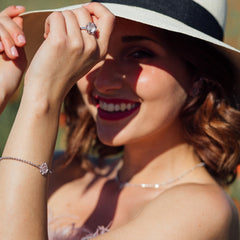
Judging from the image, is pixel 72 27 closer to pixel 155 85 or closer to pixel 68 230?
pixel 155 85

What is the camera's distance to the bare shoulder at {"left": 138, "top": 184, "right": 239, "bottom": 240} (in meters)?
1.85

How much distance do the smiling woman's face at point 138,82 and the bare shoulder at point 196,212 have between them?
0.36m

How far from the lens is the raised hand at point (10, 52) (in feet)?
6.64

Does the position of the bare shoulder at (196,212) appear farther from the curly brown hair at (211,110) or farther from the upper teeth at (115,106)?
the upper teeth at (115,106)

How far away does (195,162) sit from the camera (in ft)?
7.79

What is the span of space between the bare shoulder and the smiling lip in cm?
44

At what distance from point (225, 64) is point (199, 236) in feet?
2.87

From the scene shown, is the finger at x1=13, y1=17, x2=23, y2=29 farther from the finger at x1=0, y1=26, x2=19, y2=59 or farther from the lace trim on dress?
the lace trim on dress

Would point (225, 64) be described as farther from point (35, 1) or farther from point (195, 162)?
point (35, 1)

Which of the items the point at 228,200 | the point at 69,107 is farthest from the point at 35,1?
the point at 228,200

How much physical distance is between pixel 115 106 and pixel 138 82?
22cm

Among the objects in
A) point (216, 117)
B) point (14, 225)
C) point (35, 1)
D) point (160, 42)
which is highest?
point (160, 42)

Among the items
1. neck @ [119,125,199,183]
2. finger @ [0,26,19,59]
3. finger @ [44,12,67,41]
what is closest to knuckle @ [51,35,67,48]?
finger @ [44,12,67,41]

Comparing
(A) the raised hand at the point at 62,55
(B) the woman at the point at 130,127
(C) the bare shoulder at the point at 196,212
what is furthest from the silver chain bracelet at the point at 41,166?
(C) the bare shoulder at the point at 196,212
